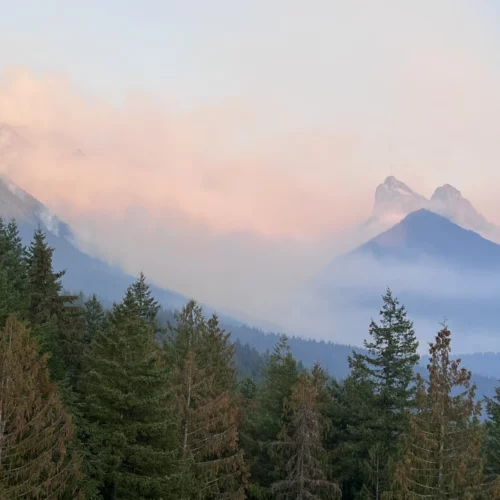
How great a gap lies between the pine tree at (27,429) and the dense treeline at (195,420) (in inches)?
1.8

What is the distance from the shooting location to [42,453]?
1591cm

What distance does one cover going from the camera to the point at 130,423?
2102 cm

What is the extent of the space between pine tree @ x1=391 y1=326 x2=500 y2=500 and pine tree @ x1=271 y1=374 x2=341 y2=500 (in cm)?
673

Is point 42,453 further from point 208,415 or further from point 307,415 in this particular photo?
point 307,415

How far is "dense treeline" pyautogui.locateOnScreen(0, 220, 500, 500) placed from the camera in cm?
1619

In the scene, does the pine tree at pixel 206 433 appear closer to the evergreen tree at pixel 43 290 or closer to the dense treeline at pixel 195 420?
the dense treeline at pixel 195 420

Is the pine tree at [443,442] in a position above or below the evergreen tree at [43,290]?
below

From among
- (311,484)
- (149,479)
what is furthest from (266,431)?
(149,479)

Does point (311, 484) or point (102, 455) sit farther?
point (311, 484)

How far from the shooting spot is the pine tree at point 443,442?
21219 millimetres

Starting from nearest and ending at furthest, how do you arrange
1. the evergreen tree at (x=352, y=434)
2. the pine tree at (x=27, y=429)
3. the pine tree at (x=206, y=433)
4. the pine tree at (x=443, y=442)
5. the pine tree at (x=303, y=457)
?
1. the pine tree at (x=27, y=429)
2. the pine tree at (x=443, y=442)
3. the pine tree at (x=206, y=433)
4. the pine tree at (x=303, y=457)
5. the evergreen tree at (x=352, y=434)

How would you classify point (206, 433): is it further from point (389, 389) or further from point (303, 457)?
point (389, 389)

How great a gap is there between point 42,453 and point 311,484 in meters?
17.0

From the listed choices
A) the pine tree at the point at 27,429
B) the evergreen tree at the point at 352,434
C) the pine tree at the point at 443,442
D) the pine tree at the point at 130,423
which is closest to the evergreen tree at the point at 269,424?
the evergreen tree at the point at 352,434
